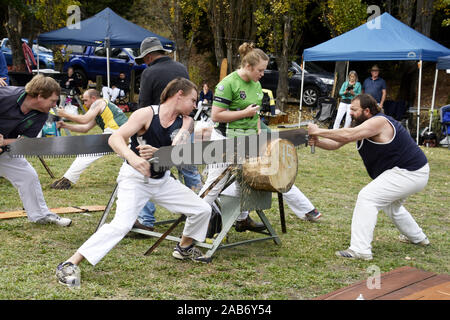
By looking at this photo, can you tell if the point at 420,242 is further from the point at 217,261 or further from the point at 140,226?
the point at 140,226

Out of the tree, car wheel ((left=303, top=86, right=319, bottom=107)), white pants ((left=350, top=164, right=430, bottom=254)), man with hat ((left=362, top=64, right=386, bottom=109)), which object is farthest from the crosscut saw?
car wheel ((left=303, top=86, right=319, bottom=107))

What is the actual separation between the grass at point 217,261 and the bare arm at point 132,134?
95 centimetres

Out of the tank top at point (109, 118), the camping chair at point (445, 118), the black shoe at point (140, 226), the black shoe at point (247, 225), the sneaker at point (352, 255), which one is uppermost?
the tank top at point (109, 118)

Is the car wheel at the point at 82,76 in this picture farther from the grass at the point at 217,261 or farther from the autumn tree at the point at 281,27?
the grass at the point at 217,261

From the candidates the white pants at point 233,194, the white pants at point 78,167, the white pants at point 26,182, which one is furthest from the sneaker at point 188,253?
the white pants at point 78,167

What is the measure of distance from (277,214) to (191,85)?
2937 millimetres

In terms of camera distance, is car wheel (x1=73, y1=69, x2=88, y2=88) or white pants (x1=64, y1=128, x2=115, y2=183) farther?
car wheel (x1=73, y1=69, x2=88, y2=88)

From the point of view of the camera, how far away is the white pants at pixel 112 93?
57.3ft

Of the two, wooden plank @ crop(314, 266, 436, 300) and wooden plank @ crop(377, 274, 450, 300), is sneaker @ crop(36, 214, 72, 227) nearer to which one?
wooden plank @ crop(314, 266, 436, 300)

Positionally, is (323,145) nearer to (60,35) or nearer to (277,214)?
(277,214)

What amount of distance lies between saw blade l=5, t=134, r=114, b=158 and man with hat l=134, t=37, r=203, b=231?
0.89 metres

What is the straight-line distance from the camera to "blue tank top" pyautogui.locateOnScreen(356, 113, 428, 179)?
5.20 m

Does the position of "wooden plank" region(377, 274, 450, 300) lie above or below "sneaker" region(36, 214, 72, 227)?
above

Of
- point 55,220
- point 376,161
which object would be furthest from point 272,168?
point 55,220
